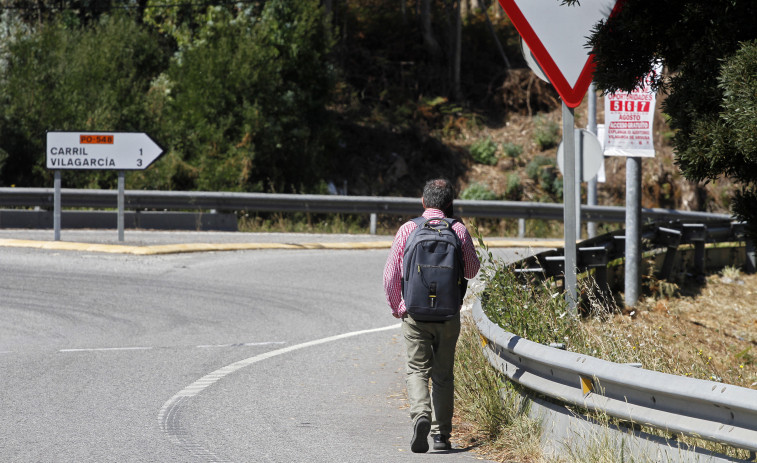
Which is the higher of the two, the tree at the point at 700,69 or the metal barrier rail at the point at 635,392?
the tree at the point at 700,69

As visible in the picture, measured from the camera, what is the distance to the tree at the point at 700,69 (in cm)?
577

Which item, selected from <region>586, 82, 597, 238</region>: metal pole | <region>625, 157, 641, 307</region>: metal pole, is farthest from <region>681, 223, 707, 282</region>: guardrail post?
<region>586, 82, 597, 238</region>: metal pole

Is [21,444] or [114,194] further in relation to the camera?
[114,194]

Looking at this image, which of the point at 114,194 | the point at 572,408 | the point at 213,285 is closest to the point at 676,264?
the point at 213,285

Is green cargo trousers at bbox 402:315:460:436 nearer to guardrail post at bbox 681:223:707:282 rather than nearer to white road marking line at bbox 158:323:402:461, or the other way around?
white road marking line at bbox 158:323:402:461

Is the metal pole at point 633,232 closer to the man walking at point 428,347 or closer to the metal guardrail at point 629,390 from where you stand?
the metal guardrail at point 629,390

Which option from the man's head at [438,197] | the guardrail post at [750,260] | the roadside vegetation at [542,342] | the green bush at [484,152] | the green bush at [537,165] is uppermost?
the green bush at [484,152]

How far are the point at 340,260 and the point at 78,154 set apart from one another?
A: 4.94 m

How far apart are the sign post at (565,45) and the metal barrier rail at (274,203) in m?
14.4

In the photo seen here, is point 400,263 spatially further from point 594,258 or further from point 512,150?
point 512,150

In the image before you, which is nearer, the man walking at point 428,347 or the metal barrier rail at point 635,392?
the metal barrier rail at point 635,392

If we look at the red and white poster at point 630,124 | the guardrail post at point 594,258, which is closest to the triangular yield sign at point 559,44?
Answer: the guardrail post at point 594,258

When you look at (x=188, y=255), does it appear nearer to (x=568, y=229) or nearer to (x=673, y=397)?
(x=568, y=229)

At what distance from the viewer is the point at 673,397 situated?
447 centimetres
